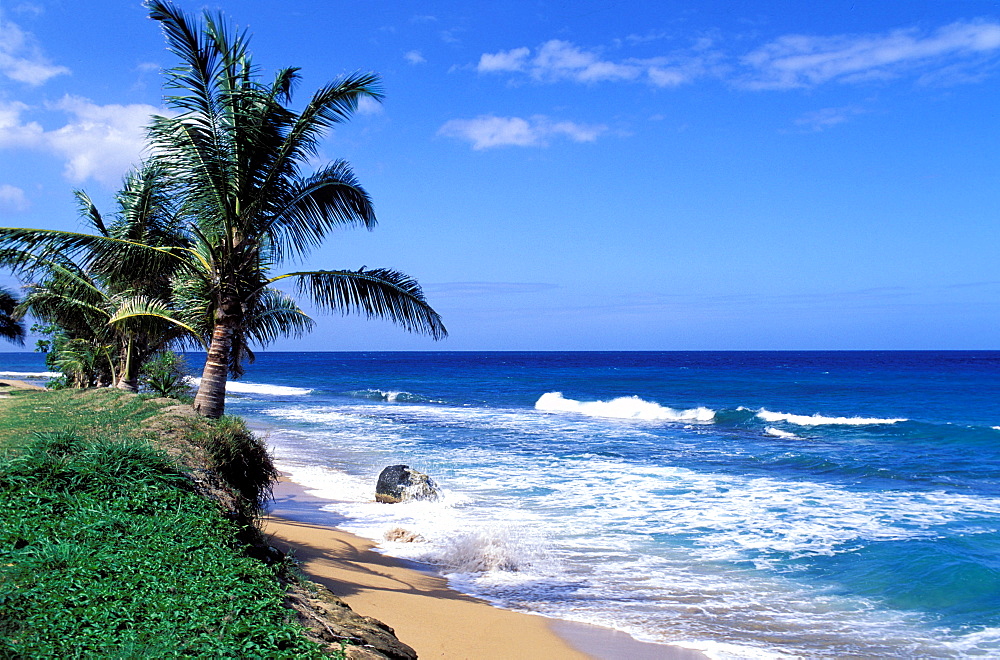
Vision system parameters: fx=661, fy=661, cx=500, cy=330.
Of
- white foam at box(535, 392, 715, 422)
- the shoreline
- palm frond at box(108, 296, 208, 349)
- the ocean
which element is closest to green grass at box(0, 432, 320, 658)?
the shoreline

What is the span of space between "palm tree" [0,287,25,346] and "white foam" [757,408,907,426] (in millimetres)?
35477

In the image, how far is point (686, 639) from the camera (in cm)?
668

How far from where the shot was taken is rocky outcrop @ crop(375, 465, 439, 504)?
12.4m

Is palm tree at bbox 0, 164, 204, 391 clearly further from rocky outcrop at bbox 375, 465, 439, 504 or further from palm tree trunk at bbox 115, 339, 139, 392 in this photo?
rocky outcrop at bbox 375, 465, 439, 504

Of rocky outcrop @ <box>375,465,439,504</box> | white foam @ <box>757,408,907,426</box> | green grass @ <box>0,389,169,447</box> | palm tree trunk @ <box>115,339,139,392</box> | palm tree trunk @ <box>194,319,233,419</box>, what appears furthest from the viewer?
white foam @ <box>757,408,907,426</box>

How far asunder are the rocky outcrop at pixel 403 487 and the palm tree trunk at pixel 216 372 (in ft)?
13.2

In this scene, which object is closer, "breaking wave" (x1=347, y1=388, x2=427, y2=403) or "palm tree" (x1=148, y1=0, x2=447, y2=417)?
"palm tree" (x1=148, y1=0, x2=447, y2=417)

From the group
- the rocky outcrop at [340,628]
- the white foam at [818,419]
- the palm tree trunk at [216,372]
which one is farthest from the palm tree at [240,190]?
the white foam at [818,419]

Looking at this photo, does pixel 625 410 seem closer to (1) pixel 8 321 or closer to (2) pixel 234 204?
(2) pixel 234 204

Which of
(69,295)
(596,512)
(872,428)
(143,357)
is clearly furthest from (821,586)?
(872,428)

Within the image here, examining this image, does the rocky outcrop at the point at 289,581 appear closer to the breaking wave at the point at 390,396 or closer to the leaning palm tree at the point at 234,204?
the leaning palm tree at the point at 234,204

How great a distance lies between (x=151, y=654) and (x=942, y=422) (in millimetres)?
29519

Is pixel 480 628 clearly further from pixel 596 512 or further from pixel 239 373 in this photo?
pixel 239 373

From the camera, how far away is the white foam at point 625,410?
100 ft
